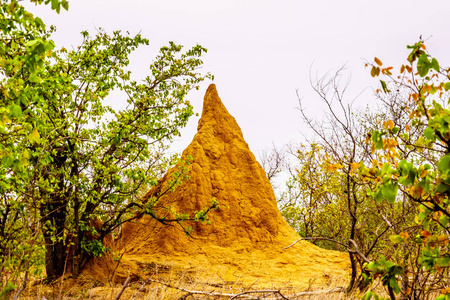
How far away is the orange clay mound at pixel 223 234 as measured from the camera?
8.78m

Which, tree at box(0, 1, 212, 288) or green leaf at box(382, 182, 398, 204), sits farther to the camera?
tree at box(0, 1, 212, 288)

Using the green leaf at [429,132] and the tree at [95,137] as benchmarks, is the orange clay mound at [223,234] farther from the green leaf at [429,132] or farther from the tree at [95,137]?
the green leaf at [429,132]

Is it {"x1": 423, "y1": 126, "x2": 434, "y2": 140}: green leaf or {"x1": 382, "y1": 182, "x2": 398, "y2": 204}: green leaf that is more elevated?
{"x1": 423, "y1": 126, "x2": 434, "y2": 140}: green leaf

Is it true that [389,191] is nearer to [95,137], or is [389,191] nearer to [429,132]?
[429,132]

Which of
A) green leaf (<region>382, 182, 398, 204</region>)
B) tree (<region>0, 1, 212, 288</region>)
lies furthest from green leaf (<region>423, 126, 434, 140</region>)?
tree (<region>0, 1, 212, 288</region>)

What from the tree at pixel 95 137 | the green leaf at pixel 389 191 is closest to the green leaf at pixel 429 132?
the green leaf at pixel 389 191

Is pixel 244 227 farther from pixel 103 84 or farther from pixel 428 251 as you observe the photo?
pixel 428 251

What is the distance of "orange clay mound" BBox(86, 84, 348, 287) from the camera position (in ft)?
28.8

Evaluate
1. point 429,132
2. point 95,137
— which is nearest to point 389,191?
point 429,132

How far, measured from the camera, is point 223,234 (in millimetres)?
10281

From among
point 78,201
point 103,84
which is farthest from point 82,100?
point 78,201

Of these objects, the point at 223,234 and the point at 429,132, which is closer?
the point at 429,132

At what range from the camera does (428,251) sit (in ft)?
7.38

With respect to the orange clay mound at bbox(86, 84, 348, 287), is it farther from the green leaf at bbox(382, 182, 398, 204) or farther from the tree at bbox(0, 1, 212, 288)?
the green leaf at bbox(382, 182, 398, 204)
